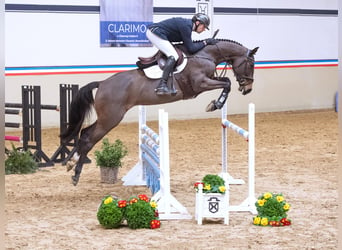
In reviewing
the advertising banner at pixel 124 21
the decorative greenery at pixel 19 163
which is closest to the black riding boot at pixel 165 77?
the decorative greenery at pixel 19 163

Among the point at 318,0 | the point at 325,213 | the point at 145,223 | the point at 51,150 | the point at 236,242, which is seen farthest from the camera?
the point at 318,0

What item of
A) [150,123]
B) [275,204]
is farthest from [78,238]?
[150,123]

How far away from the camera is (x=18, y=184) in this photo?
21.7 feet

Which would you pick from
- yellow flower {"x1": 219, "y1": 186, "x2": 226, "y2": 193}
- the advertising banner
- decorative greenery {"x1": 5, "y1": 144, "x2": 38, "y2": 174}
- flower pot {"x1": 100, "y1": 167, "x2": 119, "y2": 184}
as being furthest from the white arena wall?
yellow flower {"x1": 219, "y1": 186, "x2": 226, "y2": 193}

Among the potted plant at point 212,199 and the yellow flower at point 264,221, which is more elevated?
the potted plant at point 212,199

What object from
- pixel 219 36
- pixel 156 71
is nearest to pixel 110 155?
pixel 156 71

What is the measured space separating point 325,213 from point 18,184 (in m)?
3.44

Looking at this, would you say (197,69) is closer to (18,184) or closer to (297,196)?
(297,196)

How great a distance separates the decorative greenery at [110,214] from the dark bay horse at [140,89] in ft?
4.20

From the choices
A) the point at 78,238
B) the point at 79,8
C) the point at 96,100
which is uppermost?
the point at 79,8

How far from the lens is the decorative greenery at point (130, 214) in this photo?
174 inches

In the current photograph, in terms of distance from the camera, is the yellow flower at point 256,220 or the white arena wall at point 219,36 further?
the white arena wall at point 219,36

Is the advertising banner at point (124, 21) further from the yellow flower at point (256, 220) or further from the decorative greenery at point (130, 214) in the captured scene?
the yellow flower at point (256, 220)

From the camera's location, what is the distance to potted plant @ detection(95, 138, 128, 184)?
21.4ft
